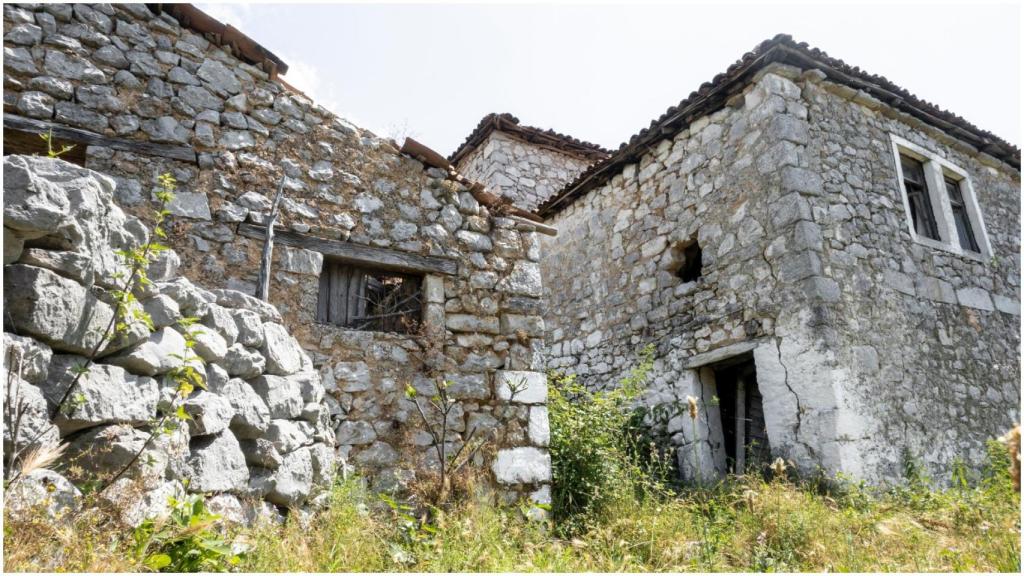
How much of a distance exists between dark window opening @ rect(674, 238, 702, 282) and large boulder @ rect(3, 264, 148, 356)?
5.84 meters

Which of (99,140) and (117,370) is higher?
(99,140)

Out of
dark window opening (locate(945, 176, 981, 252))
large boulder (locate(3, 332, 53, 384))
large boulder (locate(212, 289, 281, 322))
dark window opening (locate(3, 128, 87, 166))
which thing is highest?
dark window opening (locate(945, 176, 981, 252))

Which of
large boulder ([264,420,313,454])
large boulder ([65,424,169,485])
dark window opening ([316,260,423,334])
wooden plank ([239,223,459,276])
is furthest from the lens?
dark window opening ([316,260,423,334])

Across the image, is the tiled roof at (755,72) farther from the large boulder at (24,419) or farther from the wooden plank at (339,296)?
the large boulder at (24,419)

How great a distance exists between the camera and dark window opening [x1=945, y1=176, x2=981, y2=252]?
7.70 meters

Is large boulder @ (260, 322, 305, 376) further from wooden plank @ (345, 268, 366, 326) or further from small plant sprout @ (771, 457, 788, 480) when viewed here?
small plant sprout @ (771, 457, 788, 480)

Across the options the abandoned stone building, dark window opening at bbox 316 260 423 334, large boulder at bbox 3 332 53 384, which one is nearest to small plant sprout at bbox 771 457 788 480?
the abandoned stone building

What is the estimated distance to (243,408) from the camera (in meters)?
3.26

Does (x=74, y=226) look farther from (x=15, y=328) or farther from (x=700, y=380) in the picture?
(x=700, y=380)

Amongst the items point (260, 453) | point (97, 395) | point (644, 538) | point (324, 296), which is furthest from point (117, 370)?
point (644, 538)

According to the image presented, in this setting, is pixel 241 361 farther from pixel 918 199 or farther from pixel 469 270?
pixel 918 199

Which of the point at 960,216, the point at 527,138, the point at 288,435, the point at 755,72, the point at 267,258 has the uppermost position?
the point at 527,138

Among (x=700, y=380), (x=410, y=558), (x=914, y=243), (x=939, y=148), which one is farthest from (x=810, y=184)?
(x=410, y=558)

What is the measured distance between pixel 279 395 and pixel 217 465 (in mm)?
605
